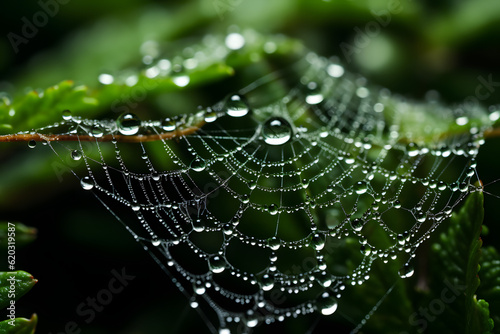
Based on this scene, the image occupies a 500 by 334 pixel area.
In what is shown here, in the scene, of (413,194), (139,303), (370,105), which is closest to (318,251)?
(413,194)

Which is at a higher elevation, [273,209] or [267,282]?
[273,209]

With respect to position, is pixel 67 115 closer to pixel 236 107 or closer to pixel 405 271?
pixel 236 107

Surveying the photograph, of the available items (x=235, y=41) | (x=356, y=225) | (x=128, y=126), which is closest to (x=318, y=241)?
(x=356, y=225)

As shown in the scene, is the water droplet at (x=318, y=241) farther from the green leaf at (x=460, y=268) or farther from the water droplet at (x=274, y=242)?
the green leaf at (x=460, y=268)

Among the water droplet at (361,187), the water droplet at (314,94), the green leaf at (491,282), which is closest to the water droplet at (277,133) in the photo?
the water droplet at (361,187)

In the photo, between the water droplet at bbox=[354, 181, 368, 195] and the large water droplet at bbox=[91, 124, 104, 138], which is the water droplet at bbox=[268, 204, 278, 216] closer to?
the water droplet at bbox=[354, 181, 368, 195]

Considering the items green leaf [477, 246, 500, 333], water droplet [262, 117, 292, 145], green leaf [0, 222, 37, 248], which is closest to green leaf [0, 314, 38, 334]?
green leaf [0, 222, 37, 248]

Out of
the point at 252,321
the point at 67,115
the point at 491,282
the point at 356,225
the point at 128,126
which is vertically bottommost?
the point at 491,282
